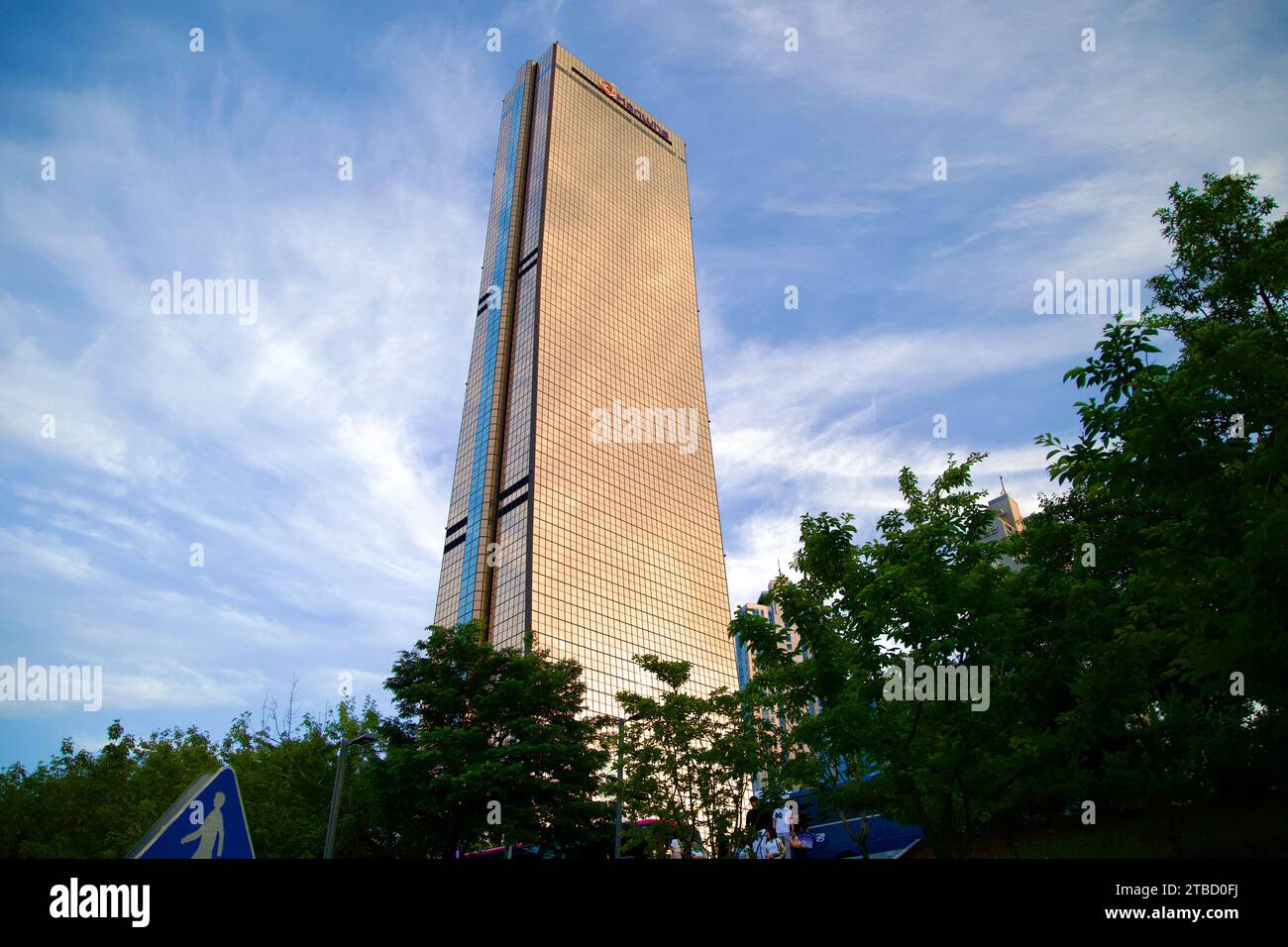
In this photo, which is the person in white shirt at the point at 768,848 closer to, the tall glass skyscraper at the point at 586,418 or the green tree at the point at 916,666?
the green tree at the point at 916,666

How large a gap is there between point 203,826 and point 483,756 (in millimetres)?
30524

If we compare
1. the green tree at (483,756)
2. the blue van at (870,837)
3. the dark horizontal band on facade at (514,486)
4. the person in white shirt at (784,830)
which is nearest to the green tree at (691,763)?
the blue van at (870,837)

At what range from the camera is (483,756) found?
107ft

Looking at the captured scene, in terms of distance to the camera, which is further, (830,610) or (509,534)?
(509,534)

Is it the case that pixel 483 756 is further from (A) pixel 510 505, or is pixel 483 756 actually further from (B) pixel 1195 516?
(A) pixel 510 505

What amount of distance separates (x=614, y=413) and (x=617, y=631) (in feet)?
109

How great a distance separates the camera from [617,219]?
128 metres

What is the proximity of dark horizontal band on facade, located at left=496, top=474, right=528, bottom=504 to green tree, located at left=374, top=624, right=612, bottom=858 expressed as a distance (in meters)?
56.8

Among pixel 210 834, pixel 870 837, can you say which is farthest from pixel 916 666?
pixel 870 837

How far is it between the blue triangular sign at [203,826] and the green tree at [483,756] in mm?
28439

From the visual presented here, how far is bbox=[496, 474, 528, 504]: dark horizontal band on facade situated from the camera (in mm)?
95800

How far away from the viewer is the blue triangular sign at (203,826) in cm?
388

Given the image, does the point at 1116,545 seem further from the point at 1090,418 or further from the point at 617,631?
the point at 617,631
